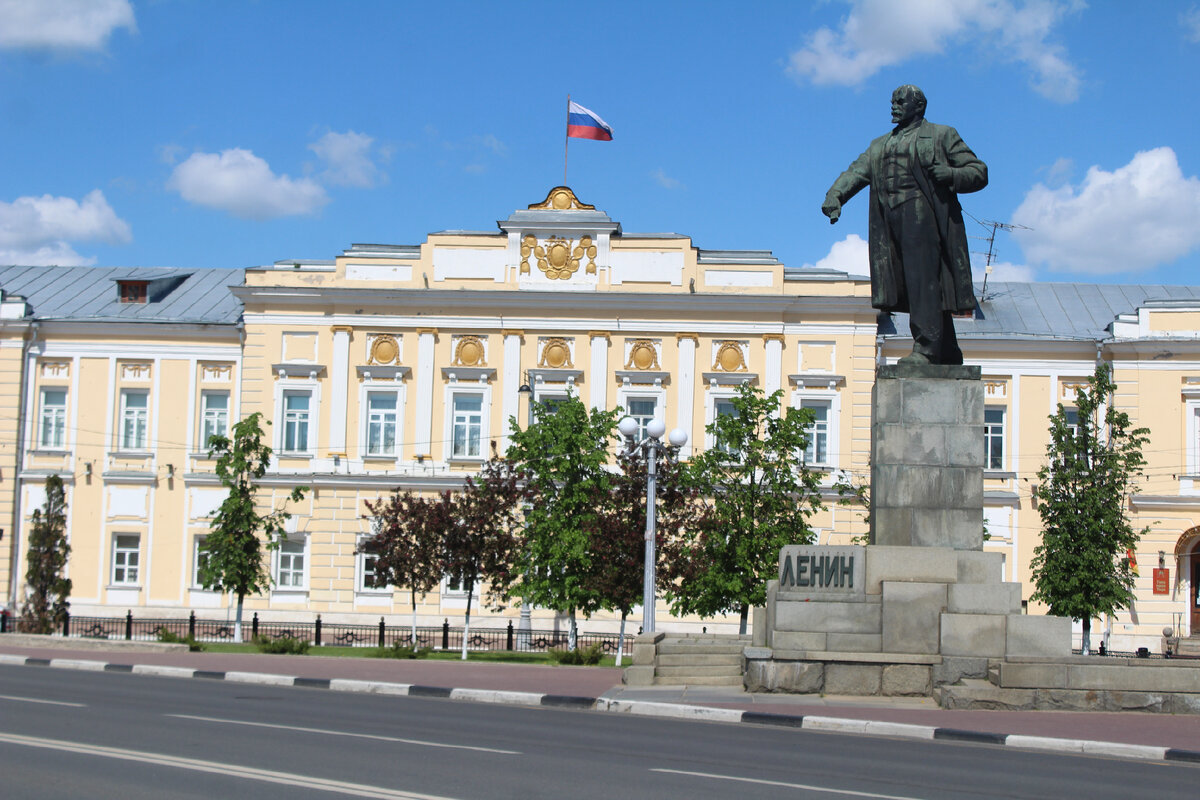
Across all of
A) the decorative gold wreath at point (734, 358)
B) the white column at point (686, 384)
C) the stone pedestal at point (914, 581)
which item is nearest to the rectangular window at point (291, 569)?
the white column at point (686, 384)

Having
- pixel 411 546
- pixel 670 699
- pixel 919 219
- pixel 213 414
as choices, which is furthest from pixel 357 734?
pixel 213 414

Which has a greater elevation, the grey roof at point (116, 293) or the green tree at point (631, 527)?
the grey roof at point (116, 293)

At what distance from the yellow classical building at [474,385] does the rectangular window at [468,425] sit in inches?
2.6

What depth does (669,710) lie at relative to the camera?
53.2ft

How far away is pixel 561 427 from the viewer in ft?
107

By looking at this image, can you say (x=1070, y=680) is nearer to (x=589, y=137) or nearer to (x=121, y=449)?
(x=589, y=137)

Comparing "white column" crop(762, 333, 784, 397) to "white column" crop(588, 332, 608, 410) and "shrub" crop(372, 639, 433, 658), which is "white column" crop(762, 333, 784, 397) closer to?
"white column" crop(588, 332, 608, 410)

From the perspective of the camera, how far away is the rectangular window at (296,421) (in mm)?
43000

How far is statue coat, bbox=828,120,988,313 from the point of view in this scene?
632 inches

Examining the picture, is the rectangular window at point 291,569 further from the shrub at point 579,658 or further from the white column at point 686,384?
the shrub at point 579,658

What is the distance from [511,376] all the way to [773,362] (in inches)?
338

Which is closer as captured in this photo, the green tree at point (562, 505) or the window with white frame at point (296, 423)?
the green tree at point (562, 505)

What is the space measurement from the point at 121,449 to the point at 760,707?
33678 millimetres

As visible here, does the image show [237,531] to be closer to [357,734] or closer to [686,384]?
[686,384]
